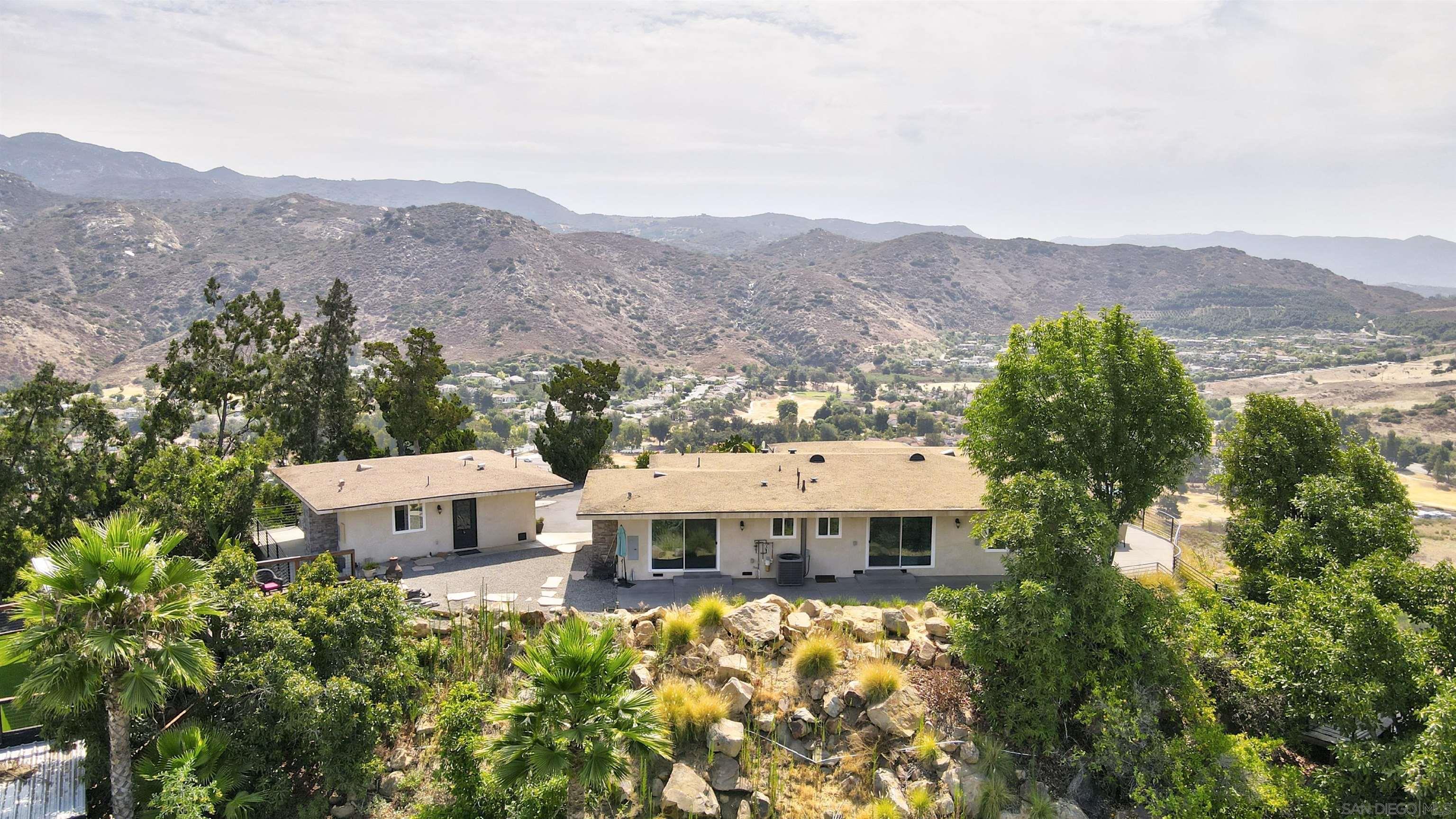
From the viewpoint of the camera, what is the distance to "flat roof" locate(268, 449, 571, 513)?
66.5 ft

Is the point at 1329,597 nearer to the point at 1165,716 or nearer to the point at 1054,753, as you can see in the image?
the point at 1165,716

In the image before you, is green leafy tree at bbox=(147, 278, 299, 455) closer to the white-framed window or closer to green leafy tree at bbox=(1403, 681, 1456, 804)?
the white-framed window

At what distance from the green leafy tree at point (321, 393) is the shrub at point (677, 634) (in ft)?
77.7

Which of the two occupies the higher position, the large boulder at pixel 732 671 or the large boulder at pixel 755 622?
the large boulder at pixel 755 622

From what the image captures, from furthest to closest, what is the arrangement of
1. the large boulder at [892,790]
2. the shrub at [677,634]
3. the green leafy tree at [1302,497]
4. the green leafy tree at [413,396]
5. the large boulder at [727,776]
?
the green leafy tree at [413,396] → the shrub at [677,634] → the green leafy tree at [1302,497] → the large boulder at [727,776] → the large boulder at [892,790]

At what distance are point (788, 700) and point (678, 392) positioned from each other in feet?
351

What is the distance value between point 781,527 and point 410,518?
975 centimetres

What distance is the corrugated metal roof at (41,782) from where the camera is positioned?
10.7 meters

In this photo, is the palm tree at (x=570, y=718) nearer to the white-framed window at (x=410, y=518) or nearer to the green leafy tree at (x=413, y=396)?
the white-framed window at (x=410, y=518)

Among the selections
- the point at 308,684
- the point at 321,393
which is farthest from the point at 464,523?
the point at 321,393

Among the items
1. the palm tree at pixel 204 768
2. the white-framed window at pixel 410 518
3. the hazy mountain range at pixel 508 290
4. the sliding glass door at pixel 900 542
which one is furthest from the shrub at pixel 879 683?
the hazy mountain range at pixel 508 290

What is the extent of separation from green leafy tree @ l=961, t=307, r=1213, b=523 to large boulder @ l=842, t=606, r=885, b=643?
3.73m

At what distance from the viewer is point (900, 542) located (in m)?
19.8

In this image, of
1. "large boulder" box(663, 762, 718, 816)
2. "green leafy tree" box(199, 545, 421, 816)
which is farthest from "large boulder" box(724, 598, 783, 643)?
"green leafy tree" box(199, 545, 421, 816)
